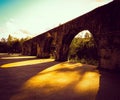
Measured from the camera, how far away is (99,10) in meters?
6.82

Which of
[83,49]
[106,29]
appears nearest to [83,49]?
[83,49]

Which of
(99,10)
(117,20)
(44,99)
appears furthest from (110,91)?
(99,10)

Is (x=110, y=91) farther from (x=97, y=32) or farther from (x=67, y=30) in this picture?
(x=67, y=30)

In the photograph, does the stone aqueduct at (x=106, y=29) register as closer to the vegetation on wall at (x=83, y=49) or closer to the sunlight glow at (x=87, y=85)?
the sunlight glow at (x=87, y=85)

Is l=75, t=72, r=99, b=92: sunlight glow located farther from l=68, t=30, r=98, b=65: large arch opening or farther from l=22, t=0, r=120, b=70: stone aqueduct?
l=68, t=30, r=98, b=65: large arch opening

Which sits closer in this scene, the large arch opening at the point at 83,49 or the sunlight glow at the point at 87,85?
the sunlight glow at the point at 87,85

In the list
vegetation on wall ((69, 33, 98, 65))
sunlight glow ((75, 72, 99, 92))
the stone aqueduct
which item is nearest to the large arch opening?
vegetation on wall ((69, 33, 98, 65))

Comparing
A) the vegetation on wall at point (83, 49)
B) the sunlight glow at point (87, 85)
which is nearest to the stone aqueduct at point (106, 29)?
the sunlight glow at point (87, 85)

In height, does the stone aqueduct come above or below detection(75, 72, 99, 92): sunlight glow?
above

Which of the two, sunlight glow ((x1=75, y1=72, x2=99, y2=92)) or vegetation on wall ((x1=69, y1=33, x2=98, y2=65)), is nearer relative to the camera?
sunlight glow ((x1=75, y1=72, x2=99, y2=92))

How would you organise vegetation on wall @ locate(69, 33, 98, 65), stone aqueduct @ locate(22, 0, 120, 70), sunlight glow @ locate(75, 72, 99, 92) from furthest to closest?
1. vegetation on wall @ locate(69, 33, 98, 65)
2. stone aqueduct @ locate(22, 0, 120, 70)
3. sunlight glow @ locate(75, 72, 99, 92)

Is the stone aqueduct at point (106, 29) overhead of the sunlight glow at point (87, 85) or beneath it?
overhead

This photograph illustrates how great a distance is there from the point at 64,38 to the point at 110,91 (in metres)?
7.74

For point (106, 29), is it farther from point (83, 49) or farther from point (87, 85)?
point (83, 49)
